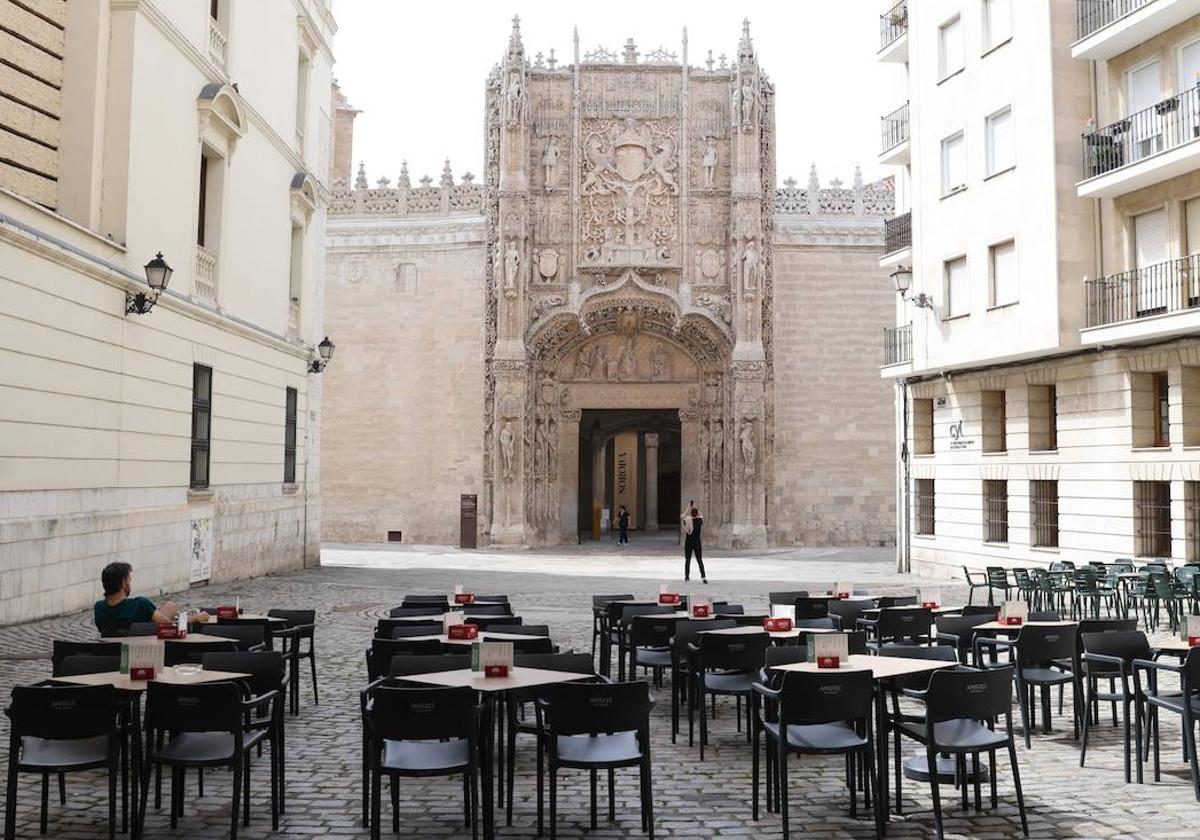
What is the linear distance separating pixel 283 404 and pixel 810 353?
15294 millimetres

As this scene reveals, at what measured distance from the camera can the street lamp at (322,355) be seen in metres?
21.6

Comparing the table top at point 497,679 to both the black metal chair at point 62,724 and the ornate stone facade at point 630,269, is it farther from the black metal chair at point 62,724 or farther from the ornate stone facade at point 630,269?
the ornate stone facade at point 630,269

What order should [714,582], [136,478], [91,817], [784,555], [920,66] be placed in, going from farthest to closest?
[784,555] < [920,66] < [714,582] < [136,478] < [91,817]

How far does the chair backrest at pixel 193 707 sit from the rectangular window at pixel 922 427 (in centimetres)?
1860

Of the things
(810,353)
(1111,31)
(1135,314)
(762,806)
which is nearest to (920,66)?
(1111,31)

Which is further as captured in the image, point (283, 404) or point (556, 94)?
point (556, 94)

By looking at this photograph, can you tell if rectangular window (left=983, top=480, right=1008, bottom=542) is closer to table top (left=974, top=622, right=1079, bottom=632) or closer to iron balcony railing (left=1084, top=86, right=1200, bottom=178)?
iron balcony railing (left=1084, top=86, right=1200, bottom=178)

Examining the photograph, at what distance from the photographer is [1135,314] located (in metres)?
15.9

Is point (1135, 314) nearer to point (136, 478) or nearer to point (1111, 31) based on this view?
point (1111, 31)

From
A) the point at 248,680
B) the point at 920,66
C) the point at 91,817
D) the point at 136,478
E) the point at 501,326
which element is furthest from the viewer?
the point at 501,326

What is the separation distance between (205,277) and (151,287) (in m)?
3.28

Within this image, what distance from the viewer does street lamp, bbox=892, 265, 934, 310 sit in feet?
63.0

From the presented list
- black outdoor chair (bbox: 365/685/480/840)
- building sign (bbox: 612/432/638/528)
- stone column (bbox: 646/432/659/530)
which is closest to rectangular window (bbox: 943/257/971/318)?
black outdoor chair (bbox: 365/685/480/840)

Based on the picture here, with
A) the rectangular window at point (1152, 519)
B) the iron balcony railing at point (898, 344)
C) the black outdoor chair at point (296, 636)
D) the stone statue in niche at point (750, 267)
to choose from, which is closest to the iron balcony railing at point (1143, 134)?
the rectangular window at point (1152, 519)
